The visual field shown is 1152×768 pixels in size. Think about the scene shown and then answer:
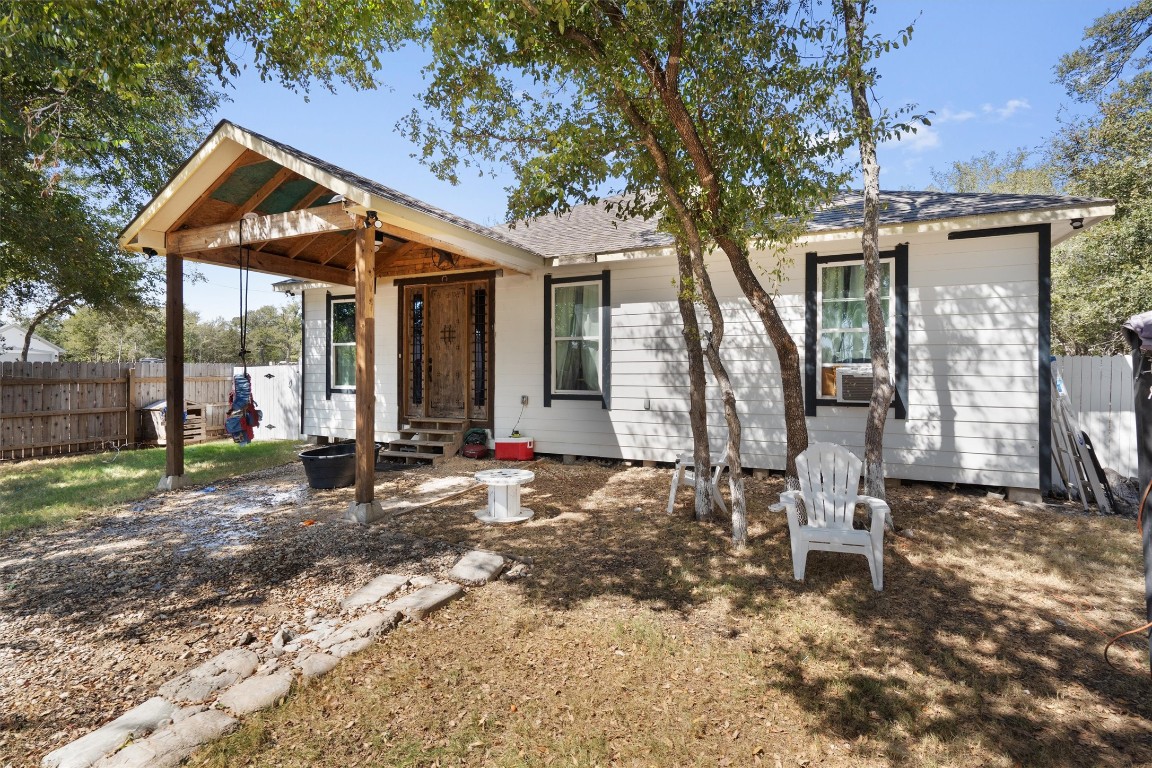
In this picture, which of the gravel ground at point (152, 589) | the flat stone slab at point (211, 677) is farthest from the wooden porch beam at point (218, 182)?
the flat stone slab at point (211, 677)

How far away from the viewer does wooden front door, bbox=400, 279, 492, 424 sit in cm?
885

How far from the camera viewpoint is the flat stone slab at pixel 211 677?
2.45 m

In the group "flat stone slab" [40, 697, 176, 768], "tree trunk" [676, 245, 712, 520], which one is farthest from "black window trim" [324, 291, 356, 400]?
"flat stone slab" [40, 697, 176, 768]

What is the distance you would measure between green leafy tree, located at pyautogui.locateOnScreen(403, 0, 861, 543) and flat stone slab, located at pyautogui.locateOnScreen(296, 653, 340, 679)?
3.02 meters

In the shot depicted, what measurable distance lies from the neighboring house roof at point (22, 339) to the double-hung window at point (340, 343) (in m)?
31.2

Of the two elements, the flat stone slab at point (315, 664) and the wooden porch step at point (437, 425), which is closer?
the flat stone slab at point (315, 664)

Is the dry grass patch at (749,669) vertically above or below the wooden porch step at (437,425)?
below

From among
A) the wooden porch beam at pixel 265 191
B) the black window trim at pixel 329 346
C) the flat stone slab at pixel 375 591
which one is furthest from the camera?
the black window trim at pixel 329 346

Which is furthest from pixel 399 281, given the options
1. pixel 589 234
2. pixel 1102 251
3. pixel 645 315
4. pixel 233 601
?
pixel 1102 251

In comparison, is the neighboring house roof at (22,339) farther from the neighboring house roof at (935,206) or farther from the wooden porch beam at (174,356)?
the neighboring house roof at (935,206)

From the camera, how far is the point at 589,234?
8648 millimetres

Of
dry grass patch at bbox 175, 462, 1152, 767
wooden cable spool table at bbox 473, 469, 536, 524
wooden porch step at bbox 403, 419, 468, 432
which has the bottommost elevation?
dry grass patch at bbox 175, 462, 1152, 767

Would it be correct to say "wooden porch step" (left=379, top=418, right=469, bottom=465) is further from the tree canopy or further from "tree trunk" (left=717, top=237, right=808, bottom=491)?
the tree canopy

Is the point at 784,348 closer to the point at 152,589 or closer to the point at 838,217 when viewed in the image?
the point at 838,217
